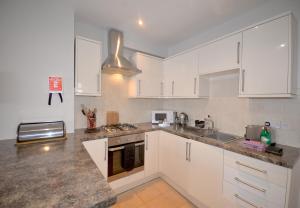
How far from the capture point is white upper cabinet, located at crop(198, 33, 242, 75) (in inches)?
61.9

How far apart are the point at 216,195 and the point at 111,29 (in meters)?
2.72

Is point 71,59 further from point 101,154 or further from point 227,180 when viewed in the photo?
point 227,180

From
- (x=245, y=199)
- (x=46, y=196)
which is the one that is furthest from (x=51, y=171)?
(x=245, y=199)

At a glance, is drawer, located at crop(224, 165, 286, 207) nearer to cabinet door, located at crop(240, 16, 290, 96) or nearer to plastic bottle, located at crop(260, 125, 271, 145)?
plastic bottle, located at crop(260, 125, 271, 145)

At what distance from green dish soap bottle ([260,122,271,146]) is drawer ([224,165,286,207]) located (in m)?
0.41

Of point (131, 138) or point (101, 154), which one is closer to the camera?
point (101, 154)

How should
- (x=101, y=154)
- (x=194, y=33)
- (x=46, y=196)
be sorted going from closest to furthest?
(x=46, y=196), (x=101, y=154), (x=194, y=33)

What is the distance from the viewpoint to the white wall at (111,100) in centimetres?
206

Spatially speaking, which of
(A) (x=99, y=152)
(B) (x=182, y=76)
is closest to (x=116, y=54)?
(B) (x=182, y=76)

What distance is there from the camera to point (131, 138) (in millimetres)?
1972

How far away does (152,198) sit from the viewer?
187 cm

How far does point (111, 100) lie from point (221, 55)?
1829 mm

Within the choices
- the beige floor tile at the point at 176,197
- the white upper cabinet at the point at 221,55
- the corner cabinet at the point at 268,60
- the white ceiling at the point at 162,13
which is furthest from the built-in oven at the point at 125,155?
the white ceiling at the point at 162,13

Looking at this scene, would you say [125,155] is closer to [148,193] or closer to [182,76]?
[148,193]
